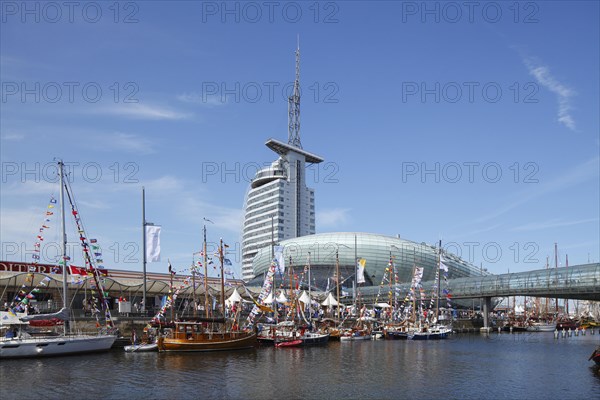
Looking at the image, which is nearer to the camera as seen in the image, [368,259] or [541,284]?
[541,284]

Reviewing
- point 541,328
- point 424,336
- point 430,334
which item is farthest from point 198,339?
point 541,328

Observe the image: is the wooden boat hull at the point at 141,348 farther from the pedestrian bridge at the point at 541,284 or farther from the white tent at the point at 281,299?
the pedestrian bridge at the point at 541,284

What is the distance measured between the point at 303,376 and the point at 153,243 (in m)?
33.1

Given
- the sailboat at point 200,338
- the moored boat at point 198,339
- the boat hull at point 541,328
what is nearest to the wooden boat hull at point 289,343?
the sailboat at point 200,338

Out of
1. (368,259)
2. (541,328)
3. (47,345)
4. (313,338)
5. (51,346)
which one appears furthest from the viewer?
(368,259)

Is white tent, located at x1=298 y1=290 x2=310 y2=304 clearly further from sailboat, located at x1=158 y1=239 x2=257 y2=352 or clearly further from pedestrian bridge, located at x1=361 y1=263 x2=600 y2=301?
sailboat, located at x1=158 y1=239 x2=257 y2=352

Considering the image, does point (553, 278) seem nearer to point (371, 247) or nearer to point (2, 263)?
point (371, 247)

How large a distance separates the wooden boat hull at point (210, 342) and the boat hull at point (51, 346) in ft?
23.6

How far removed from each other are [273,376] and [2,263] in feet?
225

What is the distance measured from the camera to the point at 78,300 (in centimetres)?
10562

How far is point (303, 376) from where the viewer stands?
5006cm

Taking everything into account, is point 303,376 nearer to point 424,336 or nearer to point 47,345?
point 47,345

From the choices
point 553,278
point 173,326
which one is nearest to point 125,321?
point 173,326

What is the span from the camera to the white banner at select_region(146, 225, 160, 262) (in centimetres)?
7519
